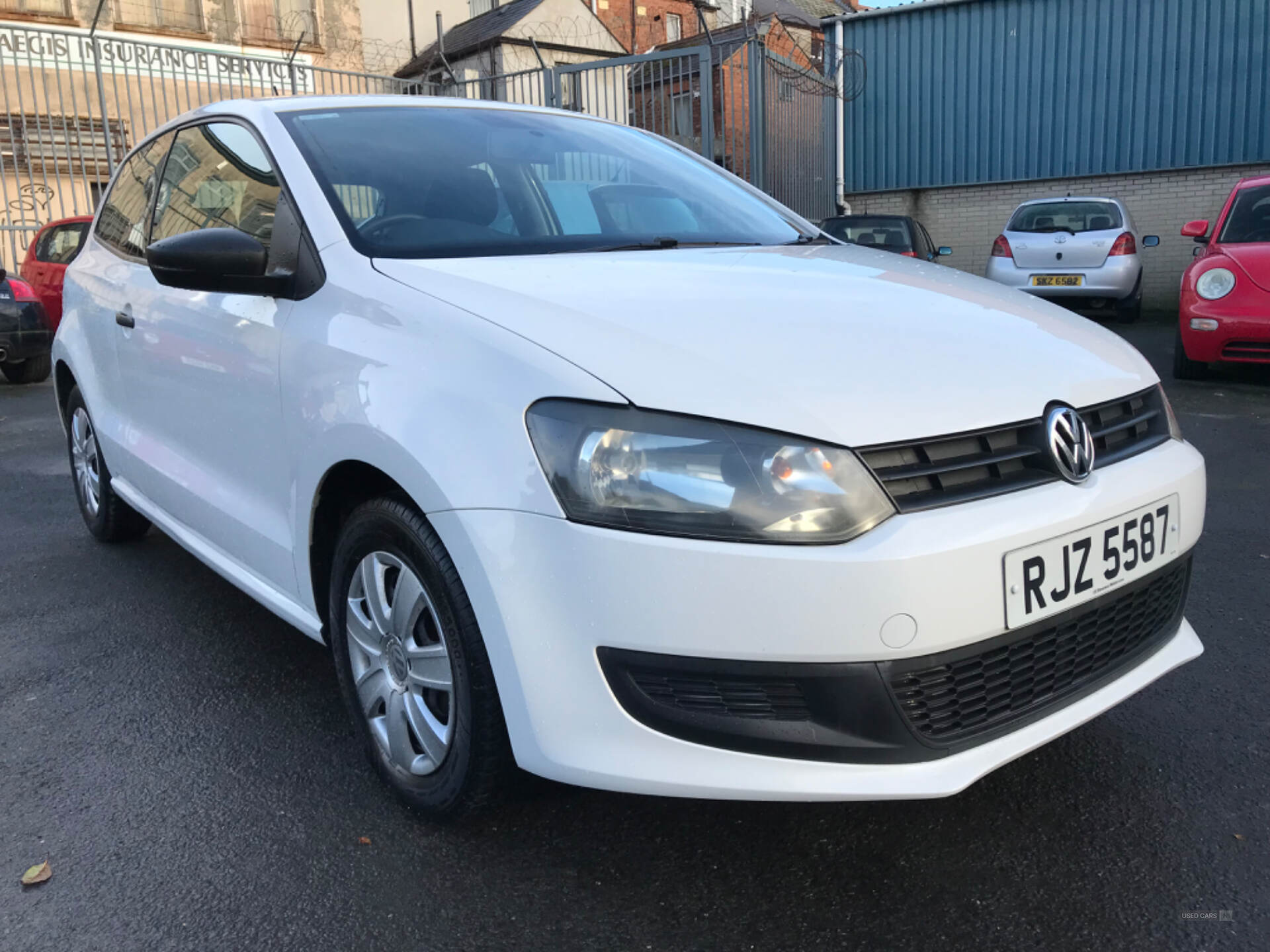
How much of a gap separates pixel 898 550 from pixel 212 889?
1.39 meters

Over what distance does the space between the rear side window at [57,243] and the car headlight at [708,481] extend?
11021 mm

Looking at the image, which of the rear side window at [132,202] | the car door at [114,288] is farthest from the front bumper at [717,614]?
the rear side window at [132,202]

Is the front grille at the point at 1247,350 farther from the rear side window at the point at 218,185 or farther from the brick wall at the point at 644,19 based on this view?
the brick wall at the point at 644,19

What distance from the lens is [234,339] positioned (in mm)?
2547

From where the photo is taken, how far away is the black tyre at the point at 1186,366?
7.75 meters

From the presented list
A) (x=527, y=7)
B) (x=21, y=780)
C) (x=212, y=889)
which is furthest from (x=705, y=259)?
(x=527, y=7)

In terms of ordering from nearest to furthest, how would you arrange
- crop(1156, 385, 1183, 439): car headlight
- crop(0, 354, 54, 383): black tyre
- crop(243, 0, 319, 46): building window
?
crop(1156, 385, 1183, 439): car headlight < crop(0, 354, 54, 383): black tyre < crop(243, 0, 319, 46): building window

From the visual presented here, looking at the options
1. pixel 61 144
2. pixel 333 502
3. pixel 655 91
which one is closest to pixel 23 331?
pixel 61 144

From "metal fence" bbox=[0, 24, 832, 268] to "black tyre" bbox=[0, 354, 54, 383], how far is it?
3.17 metres

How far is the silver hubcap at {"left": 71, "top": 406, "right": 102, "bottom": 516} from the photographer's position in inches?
161

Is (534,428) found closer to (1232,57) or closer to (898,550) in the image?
(898,550)

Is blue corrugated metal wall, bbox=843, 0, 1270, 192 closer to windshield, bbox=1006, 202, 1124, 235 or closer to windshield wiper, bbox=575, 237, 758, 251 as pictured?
windshield, bbox=1006, 202, 1124, 235

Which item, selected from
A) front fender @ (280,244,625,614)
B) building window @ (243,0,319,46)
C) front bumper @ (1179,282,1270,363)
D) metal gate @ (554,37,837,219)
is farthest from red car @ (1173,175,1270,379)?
building window @ (243,0,319,46)

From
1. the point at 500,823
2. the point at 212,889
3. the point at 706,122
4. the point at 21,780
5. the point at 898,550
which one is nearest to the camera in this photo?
the point at 898,550
